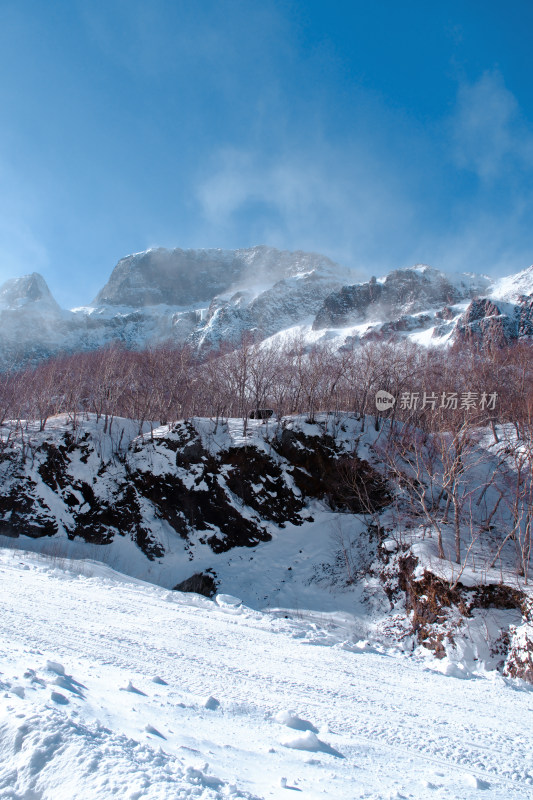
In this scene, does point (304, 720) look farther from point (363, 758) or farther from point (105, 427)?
point (105, 427)

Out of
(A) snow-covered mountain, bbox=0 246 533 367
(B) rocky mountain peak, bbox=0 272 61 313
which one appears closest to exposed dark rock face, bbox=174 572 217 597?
(A) snow-covered mountain, bbox=0 246 533 367

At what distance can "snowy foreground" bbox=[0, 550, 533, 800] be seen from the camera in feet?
8.31

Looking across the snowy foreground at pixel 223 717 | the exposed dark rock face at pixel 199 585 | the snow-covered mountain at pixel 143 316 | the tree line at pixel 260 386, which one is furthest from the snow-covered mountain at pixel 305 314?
the snowy foreground at pixel 223 717

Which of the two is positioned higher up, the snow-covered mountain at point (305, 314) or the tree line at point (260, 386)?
the snow-covered mountain at point (305, 314)

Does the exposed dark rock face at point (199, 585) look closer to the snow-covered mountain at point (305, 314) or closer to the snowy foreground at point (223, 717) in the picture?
the snowy foreground at point (223, 717)

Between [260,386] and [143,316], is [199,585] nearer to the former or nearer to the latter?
[260,386]

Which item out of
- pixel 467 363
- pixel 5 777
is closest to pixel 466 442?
pixel 5 777

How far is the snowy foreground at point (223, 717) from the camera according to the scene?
2533mm

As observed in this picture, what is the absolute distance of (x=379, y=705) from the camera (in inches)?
195

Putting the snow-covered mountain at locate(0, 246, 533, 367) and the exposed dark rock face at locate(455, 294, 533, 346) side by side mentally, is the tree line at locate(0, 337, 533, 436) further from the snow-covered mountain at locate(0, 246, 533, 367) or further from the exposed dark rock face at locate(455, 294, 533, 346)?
the snow-covered mountain at locate(0, 246, 533, 367)

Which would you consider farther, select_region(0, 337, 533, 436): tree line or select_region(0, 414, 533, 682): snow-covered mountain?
select_region(0, 337, 533, 436): tree line

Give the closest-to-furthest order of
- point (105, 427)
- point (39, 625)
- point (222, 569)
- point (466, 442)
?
point (39, 625) < point (466, 442) < point (222, 569) < point (105, 427)

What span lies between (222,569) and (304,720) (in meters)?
16.9

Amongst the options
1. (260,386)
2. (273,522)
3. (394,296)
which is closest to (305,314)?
(394,296)
